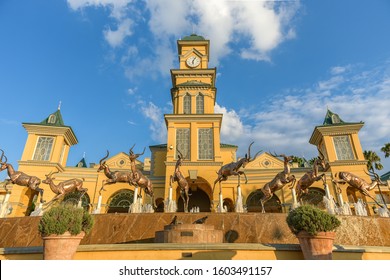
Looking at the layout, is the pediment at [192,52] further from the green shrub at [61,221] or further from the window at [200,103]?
the green shrub at [61,221]

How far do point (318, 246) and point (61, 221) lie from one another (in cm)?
633

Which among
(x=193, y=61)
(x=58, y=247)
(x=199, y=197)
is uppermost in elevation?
(x=193, y=61)

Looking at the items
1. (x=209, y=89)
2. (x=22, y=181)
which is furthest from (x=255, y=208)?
(x=22, y=181)

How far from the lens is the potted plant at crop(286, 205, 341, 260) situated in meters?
5.60

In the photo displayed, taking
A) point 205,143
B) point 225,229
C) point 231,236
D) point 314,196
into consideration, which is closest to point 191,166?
point 205,143

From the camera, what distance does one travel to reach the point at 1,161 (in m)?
16.9

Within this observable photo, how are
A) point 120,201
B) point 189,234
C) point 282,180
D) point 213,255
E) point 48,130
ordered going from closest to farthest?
point 213,255
point 189,234
point 282,180
point 120,201
point 48,130

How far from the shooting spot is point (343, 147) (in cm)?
2572

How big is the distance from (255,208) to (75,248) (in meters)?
20.5

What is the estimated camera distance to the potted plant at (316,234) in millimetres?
5602

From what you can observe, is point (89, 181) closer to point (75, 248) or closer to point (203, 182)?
point (203, 182)

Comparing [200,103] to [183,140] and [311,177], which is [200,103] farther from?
[311,177]

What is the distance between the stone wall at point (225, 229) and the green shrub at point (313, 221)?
3.94 metres

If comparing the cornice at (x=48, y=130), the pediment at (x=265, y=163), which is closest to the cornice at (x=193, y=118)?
the pediment at (x=265, y=163)
